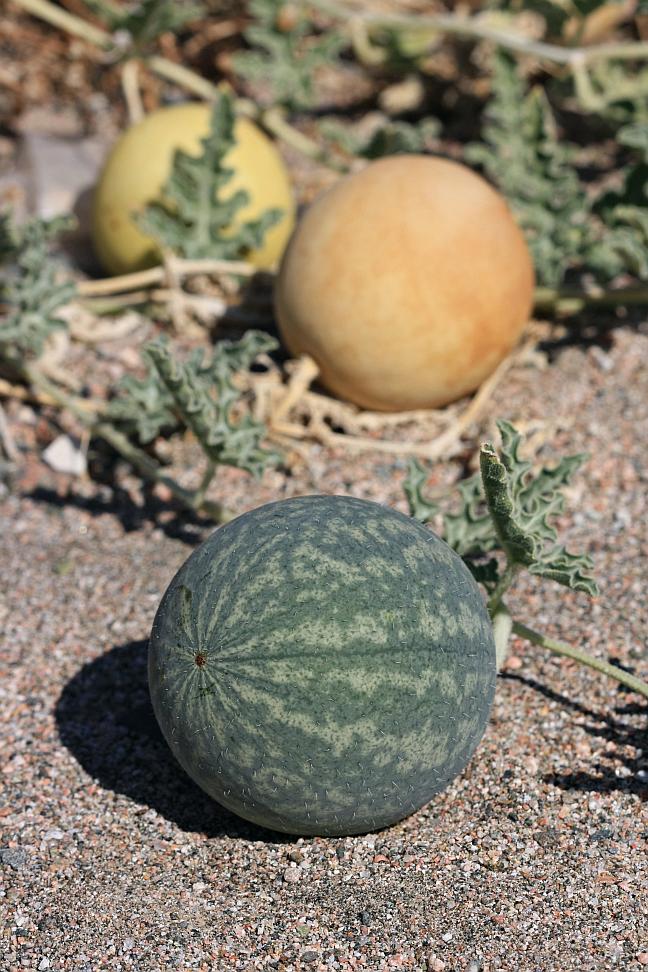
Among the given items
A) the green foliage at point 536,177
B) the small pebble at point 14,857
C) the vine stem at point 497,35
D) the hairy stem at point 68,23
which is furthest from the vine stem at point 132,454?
the vine stem at point 497,35

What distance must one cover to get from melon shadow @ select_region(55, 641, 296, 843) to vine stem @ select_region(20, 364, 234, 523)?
49 cm

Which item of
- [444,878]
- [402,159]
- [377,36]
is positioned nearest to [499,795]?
[444,878]

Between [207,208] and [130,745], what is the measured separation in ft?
7.40

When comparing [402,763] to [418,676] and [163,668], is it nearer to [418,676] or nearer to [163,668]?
[418,676]

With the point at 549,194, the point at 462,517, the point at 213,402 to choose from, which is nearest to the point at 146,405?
the point at 213,402

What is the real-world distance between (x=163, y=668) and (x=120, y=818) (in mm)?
457

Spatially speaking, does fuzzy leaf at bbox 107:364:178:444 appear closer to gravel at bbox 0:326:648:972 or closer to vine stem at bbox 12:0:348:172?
gravel at bbox 0:326:648:972

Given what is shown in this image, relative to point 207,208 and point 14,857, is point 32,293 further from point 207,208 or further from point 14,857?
point 14,857

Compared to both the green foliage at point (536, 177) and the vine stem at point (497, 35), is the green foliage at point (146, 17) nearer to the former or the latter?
the vine stem at point (497, 35)

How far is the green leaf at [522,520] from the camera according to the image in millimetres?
2320

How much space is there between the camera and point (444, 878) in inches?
88.3

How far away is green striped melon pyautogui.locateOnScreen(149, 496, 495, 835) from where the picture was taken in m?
2.06

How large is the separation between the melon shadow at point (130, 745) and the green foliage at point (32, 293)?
128 cm

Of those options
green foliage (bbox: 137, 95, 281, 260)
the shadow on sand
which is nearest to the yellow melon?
green foliage (bbox: 137, 95, 281, 260)
